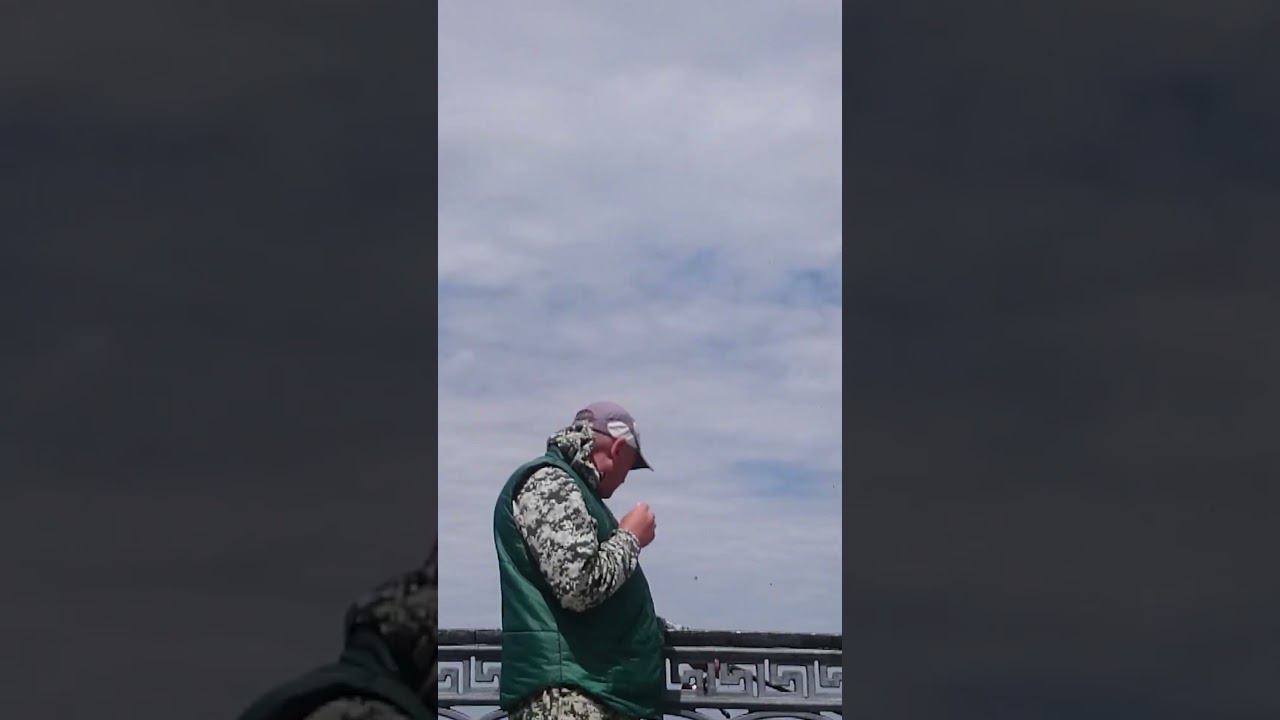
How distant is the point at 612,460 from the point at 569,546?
320 mm

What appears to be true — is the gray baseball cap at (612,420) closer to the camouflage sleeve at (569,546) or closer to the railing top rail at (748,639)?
the camouflage sleeve at (569,546)

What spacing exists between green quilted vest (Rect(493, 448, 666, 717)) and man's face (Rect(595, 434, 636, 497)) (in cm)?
8

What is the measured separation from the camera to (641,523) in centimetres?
393

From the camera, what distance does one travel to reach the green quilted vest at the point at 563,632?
380cm

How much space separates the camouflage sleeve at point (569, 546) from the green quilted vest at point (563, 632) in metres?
0.04

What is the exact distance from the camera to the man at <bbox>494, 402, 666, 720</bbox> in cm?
377

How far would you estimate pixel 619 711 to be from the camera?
3.86m
